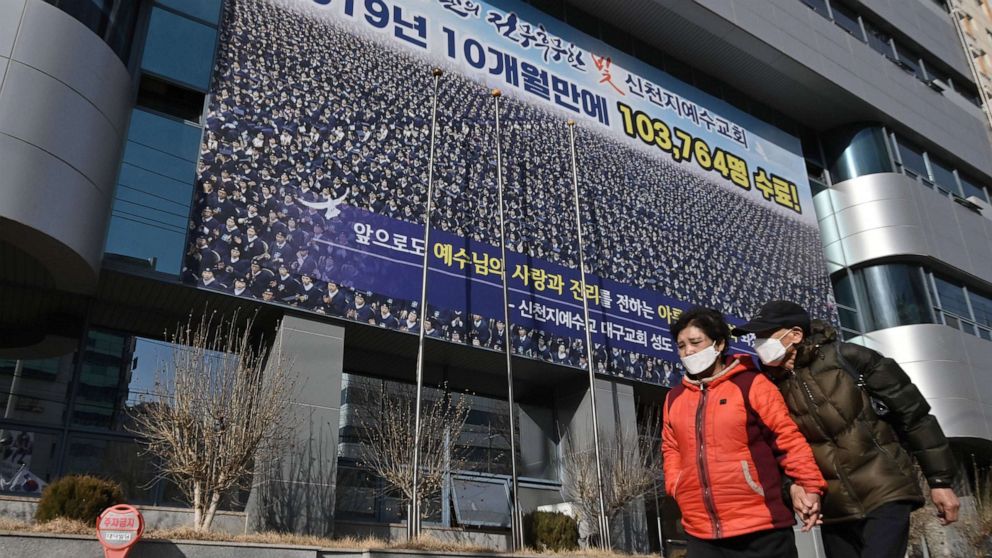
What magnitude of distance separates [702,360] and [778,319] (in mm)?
600

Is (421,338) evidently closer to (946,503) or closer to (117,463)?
(117,463)

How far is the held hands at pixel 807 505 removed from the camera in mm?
3549

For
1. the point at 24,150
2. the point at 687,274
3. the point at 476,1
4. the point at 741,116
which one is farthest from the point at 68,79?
the point at 741,116

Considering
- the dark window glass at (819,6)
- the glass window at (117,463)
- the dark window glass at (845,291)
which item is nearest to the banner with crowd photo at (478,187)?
the dark window glass at (845,291)

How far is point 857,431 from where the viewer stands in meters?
4.06

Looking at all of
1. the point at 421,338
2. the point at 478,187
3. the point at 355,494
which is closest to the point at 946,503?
the point at 421,338

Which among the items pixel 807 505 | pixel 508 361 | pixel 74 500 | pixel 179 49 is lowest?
pixel 807 505

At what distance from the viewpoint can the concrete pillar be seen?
11450mm

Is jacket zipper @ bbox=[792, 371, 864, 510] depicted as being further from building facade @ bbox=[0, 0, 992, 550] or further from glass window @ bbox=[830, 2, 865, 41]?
glass window @ bbox=[830, 2, 865, 41]

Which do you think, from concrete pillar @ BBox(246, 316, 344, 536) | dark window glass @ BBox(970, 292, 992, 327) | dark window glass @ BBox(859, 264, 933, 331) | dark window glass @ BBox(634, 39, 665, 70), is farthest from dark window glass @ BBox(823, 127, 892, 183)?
concrete pillar @ BBox(246, 316, 344, 536)

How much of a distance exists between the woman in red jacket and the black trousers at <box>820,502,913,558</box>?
474 mm

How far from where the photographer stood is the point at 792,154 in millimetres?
24859

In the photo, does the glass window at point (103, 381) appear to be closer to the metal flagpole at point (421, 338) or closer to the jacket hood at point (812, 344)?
the metal flagpole at point (421, 338)

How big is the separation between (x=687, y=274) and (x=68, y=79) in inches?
563
